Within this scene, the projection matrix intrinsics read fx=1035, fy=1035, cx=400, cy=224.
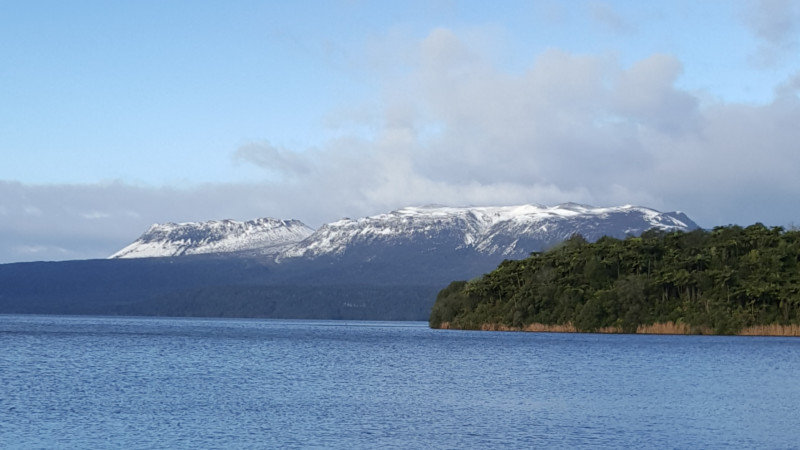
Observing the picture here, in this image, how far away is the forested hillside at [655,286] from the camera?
161750 mm

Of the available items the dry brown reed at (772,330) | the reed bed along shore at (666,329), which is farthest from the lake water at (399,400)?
the reed bed along shore at (666,329)

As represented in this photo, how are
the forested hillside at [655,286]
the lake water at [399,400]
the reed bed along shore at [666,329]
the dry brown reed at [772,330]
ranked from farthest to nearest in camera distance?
the forested hillside at [655,286] → the reed bed along shore at [666,329] → the dry brown reed at [772,330] → the lake water at [399,400]

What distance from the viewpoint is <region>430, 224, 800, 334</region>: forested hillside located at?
16175 centimetres

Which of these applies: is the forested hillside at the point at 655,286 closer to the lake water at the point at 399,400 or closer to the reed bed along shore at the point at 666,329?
the reed bed along shore at the point at 666,329

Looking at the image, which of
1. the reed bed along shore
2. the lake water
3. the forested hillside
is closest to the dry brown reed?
the reed bed along shore

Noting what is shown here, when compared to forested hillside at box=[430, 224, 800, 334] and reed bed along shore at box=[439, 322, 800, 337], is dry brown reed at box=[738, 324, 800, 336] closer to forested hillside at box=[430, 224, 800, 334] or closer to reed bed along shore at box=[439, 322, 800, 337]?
reed bed along shore at box=[439, 322, 800, 337]

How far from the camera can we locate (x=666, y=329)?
16825cm

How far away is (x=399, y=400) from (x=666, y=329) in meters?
115

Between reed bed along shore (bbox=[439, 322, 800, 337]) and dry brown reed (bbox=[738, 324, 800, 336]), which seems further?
reed bed along shore (bbox=[439, 322, 800, 337])

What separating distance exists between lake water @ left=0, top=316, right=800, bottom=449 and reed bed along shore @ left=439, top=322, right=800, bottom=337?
5449cm

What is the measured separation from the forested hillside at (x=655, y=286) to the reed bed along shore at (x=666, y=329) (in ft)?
0.78

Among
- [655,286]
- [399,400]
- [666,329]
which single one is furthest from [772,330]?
[399,400]

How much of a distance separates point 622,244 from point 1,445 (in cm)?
15947

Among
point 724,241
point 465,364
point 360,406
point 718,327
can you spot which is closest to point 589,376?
point 465,364
